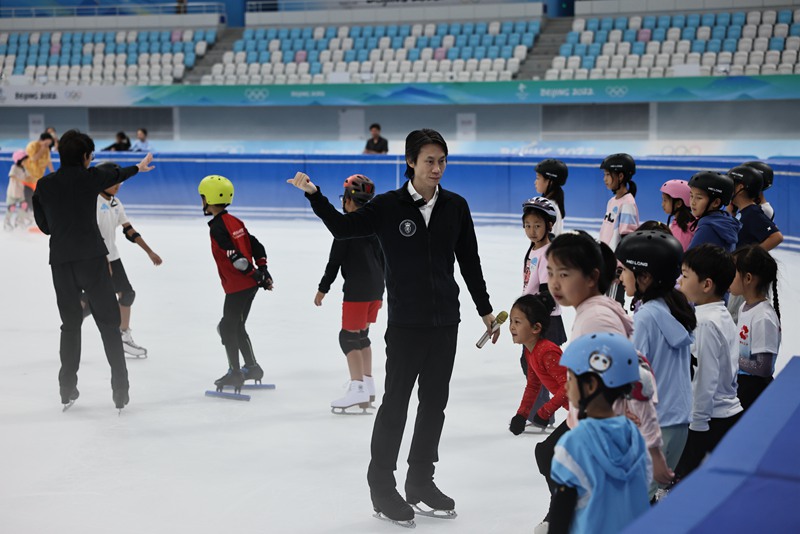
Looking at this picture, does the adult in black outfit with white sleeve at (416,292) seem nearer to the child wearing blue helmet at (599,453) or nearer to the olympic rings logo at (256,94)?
the child wearing blue helmet at (599,453)

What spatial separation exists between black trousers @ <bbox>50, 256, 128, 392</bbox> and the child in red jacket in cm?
80

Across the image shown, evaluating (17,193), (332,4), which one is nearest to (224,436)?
(17,193)

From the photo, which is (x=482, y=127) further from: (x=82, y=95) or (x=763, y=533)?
(x=763, y=533)

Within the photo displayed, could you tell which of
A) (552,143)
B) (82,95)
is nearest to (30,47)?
(82,95)

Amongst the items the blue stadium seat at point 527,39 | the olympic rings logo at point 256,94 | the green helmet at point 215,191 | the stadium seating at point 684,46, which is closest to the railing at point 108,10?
the olympic rings logo at point 256,94

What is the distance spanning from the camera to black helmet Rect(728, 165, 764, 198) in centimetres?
716

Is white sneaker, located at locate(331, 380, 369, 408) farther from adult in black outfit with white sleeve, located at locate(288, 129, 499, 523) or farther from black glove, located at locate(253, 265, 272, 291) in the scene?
adult in black outfit with white sleeve, located at locate(288, 129, 499, 523)

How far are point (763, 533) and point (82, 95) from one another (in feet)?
104

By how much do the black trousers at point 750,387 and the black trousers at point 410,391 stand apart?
1510 millimetres

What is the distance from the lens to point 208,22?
3431 centimetres

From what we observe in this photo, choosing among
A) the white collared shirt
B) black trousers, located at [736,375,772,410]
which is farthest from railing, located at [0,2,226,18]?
black trousers, located at [736,375,772,410]

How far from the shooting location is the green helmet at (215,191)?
7.41m

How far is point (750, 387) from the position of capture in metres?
5.13

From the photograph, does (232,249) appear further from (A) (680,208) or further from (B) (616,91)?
(B) (616,91)
